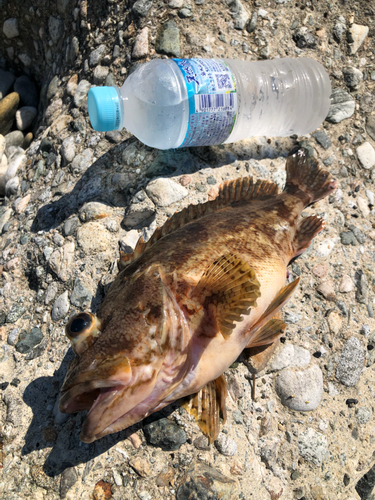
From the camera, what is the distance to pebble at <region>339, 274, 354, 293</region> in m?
3.22

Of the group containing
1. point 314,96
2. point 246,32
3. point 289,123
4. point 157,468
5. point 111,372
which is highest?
point 246,32

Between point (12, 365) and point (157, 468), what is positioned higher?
point (12, 365)

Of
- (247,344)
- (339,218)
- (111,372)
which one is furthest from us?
(339,218)

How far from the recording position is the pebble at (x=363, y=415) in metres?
2.85

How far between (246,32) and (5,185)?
304cm

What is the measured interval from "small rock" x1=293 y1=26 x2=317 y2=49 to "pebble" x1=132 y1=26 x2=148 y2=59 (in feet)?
5.27

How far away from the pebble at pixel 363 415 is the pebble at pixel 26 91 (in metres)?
5.10

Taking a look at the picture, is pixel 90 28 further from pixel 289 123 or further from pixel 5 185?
pixel 289 123

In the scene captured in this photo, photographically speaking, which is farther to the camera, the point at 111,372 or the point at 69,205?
the point at 69,205

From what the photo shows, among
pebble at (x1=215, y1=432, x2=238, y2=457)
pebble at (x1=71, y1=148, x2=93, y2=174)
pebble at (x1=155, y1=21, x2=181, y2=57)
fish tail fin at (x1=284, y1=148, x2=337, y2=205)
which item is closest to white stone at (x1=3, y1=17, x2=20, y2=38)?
pebble at (x1=155, y1=21, x2=181, y2=57)

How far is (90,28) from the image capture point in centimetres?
391

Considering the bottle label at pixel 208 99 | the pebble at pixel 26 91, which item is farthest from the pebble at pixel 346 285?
the pebble at pixel 26 91

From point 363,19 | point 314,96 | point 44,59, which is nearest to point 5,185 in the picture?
point 44,59

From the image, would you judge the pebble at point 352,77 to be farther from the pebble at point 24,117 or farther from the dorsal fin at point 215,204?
the pebble at point 24,117
